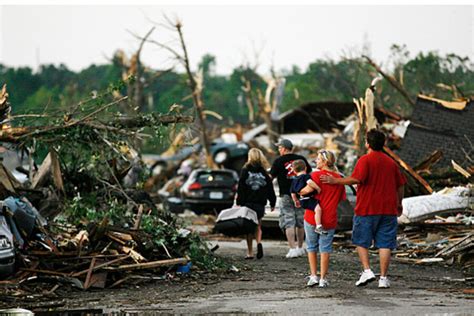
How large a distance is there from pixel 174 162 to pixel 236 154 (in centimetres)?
521

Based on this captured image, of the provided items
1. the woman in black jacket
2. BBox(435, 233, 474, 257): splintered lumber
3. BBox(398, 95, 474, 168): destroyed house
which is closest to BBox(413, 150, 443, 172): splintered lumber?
BBox(398, 95, 474, 168): destroyed house

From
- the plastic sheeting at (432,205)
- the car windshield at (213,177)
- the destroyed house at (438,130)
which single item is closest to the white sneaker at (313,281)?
the plastic sheeting at (432,205)

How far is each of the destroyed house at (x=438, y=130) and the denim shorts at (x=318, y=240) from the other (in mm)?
12549

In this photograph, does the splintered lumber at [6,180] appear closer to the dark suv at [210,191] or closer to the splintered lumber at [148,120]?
the splintered lumber at [148,120]

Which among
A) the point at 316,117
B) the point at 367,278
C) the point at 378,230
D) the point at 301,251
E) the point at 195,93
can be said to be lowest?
the point at 301,251

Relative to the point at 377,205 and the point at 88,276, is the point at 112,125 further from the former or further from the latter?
the point at 377,205

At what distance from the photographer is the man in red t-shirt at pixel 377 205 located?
12.1m

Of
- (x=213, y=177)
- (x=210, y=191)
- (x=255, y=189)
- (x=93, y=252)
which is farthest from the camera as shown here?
(x=213, y=177)

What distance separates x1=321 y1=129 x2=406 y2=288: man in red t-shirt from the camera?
39.8ft

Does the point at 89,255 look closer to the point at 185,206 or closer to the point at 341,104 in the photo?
the point at 185,206

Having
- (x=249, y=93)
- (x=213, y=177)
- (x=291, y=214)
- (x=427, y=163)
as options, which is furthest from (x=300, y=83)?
(x=291, y=214)

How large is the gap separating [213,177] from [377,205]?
17.5 meters

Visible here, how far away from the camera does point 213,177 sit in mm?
29453

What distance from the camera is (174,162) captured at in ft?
151
